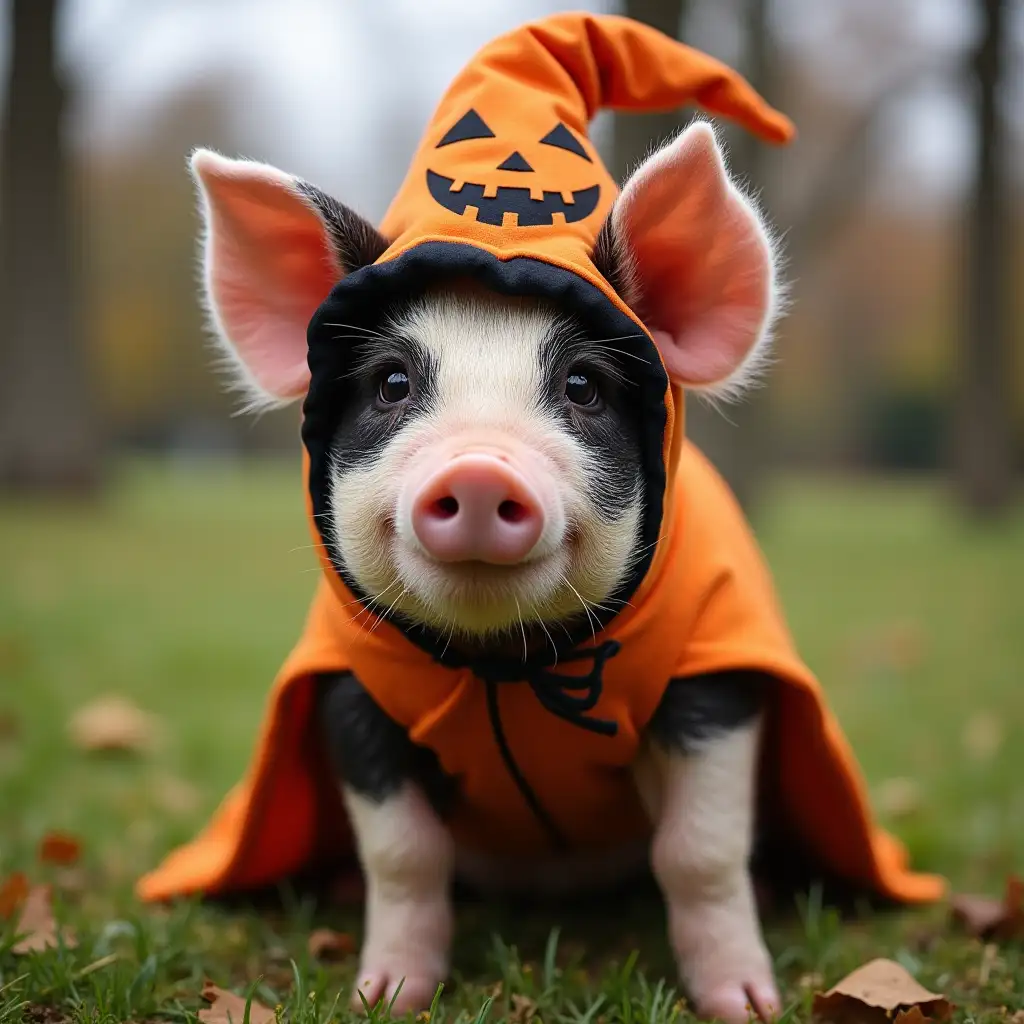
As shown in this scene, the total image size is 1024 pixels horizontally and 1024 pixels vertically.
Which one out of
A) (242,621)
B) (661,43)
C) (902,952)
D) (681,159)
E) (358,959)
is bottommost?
(242,621)

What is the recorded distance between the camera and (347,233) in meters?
1.78

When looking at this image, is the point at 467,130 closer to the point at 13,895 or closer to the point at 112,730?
the point at 13,895

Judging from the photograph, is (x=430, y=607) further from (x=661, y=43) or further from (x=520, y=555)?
(x=661, y=43)

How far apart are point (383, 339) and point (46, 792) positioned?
1.88 m

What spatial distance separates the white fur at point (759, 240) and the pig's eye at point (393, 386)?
366mm

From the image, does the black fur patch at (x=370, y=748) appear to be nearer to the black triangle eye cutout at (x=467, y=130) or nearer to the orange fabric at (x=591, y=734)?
the orange fabric at (x=591, y=734)

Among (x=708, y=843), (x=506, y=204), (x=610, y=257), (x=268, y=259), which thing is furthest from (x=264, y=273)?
(x=708, y=843)

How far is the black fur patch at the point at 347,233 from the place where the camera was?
176 cm

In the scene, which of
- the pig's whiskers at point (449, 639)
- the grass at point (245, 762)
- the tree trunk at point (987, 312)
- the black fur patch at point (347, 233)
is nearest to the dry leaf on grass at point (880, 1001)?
the grass at point (245, 762)

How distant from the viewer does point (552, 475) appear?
5.12ft

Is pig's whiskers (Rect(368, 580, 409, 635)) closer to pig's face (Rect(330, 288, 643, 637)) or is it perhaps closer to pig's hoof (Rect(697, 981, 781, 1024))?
pig's face (Rect(330, 288, 643, 637))

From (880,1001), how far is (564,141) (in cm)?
140

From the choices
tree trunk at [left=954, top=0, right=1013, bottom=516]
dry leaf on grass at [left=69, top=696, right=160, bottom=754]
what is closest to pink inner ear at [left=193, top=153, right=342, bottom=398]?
dry leaf on grass at [left=69, top=696, right=160, bottom=754]

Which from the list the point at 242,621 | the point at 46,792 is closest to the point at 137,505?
the point at 242,621
